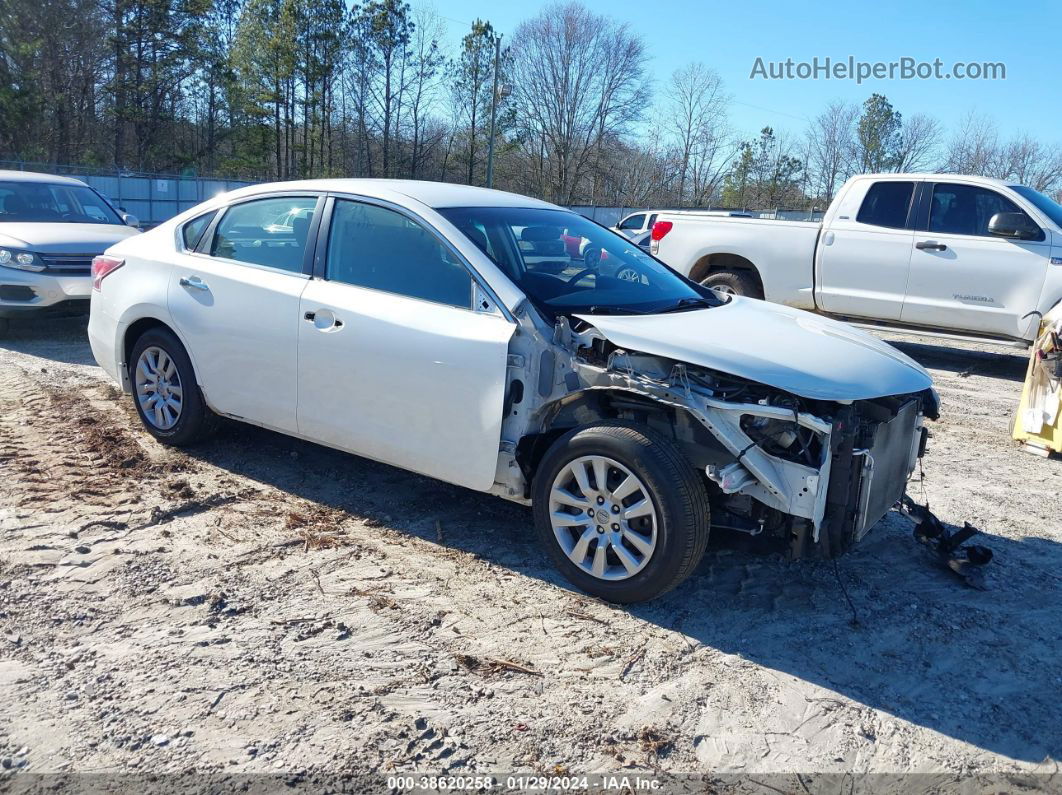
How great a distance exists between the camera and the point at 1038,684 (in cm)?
333

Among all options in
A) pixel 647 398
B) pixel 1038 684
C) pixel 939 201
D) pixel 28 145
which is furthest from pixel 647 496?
pixel 28 145

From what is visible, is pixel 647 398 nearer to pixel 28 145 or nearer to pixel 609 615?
pixel 609 615

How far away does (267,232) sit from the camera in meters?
5.01

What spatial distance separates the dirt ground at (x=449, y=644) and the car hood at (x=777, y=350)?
33.7 inches

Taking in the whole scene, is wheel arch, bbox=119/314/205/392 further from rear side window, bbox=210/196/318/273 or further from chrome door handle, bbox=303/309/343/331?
chrome door handle, bbox=303/309/343/331

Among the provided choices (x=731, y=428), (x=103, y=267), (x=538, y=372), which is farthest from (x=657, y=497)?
(x=103, y=267)

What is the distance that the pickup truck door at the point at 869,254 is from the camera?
9.60 m

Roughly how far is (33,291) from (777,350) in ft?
25.4

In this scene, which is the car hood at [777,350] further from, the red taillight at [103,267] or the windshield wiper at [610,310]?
the red taillight at [103,267]

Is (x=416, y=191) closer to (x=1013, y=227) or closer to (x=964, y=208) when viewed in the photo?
(x=1013, y=227)

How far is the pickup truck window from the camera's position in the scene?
9.27 meters

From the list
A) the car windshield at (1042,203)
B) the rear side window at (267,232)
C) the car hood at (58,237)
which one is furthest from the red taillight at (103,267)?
the car windshield at (1042,203)

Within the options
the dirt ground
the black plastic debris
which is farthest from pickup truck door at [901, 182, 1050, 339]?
the black plastic debris

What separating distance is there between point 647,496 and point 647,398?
458 mm
